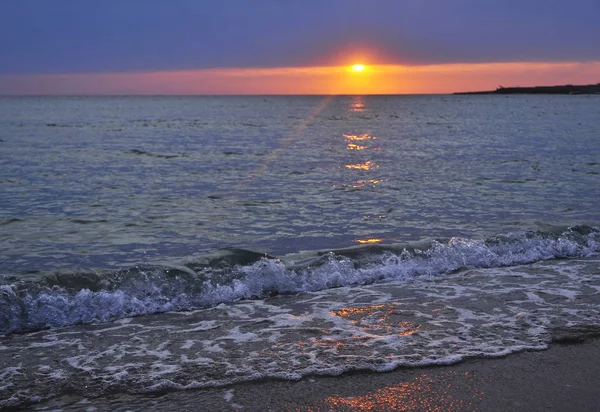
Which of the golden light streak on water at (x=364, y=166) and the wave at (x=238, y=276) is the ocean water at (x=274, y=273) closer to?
the wave at (x=238, y=276)

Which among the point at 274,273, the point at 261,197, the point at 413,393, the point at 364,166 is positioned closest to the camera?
the point at 413,393

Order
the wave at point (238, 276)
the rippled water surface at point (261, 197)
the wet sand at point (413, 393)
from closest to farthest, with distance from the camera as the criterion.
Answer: the wet sand at point (413, 393) → the wave at point (238, 276) → the rippled water surface at point (261, 197)

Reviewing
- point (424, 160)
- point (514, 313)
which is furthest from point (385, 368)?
point (424, 160)

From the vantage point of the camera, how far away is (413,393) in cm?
484

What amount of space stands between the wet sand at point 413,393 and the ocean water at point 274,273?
7.9 inches

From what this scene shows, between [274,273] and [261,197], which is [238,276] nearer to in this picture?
[274,273]

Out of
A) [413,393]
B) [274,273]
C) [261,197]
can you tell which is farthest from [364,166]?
[413,393]

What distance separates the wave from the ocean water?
32 mm

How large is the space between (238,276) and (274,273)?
0.54 metres

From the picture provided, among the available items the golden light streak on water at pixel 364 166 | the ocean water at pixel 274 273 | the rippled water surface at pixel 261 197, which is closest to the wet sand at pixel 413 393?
the ocean water at pixel 274 273

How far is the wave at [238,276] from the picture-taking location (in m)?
7.34

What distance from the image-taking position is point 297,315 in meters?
7.11

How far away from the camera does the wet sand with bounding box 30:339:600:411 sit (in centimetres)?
462

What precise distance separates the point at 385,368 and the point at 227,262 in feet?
14.7
